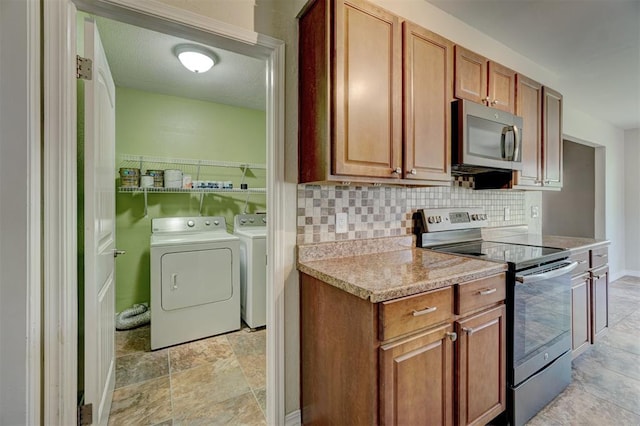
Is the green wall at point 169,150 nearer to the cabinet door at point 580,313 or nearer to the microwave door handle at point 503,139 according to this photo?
the microwave door handle at point 503,139

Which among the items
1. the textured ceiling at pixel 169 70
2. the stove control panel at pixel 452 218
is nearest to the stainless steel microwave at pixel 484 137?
the stove control panel at pixel 452 218

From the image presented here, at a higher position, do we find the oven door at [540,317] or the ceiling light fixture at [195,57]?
the ceiling light fixture at [195,57]

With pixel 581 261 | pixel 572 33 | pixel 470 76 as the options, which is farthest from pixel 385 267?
pixel 572 33

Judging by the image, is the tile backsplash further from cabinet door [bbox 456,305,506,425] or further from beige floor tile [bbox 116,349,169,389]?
beige floor tile [bbox 116,349,169,389]

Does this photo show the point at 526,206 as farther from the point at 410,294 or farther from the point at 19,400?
the point at 19,400

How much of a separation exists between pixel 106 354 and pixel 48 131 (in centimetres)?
118

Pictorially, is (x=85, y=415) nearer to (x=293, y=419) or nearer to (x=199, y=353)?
(x=293, y=419)

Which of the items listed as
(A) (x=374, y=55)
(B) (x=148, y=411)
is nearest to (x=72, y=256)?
(B) (x=148, y=411)

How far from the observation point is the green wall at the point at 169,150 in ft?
9.73

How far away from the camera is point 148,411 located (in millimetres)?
1702

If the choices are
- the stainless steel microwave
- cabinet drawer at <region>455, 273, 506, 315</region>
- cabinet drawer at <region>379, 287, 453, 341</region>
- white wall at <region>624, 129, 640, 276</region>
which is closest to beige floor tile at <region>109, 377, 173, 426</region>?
cabinet drawer at <region>379, 287, 453, 341</region>

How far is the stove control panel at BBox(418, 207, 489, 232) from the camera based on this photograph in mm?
2033

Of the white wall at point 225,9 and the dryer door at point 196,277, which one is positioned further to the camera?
the dryer door at point 196,277

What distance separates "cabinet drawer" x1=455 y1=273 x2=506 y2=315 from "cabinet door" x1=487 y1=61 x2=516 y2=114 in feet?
4.11
